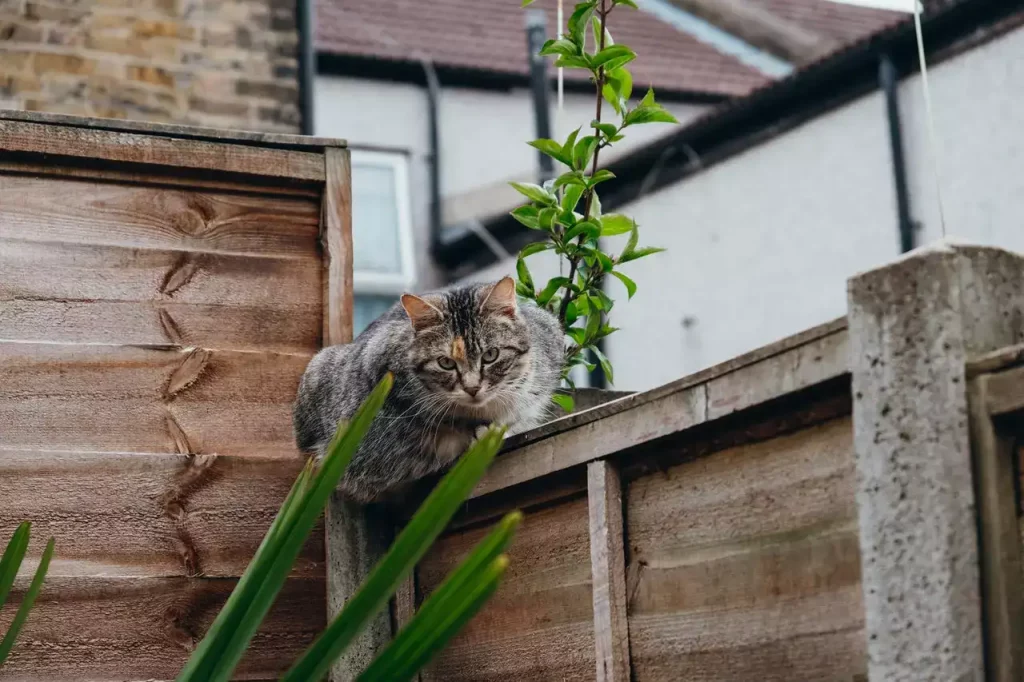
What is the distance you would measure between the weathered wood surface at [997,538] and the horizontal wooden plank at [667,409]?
0.59 feet

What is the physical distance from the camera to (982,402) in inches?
53.4

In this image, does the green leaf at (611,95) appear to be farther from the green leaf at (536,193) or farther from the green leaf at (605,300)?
the green leaf at (605,300)

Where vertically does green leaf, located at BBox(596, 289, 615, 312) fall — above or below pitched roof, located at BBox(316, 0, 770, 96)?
below

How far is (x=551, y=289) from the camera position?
8.99ft

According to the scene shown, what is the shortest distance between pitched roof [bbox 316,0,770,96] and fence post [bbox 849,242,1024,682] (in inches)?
408

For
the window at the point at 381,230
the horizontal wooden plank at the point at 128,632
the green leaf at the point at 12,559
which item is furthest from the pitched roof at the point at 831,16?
the green leaf at the point at 12,559

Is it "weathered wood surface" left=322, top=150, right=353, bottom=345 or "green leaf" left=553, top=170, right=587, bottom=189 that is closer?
"green leaf" left=553, top=170, right=587, bottom=189

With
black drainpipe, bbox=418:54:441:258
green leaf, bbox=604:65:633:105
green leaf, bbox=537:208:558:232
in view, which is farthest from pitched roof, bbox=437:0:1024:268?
green leaf, bbox=537:208:558:232

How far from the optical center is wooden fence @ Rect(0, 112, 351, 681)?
2.31 meters

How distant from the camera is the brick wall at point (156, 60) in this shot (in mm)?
7301

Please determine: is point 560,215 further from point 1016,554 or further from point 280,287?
point 1016,554

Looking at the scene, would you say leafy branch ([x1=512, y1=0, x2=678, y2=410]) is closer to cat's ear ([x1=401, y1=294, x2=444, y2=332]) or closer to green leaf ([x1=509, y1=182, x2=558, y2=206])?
green leaf ([x1=509, y1=182, x2=558, y2=206])

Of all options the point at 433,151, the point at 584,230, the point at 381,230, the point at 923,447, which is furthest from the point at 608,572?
the point at 433,151

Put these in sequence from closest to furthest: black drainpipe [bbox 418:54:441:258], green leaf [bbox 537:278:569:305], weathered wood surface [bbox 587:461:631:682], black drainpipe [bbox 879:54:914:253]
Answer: weathered wood surface [bbox 587:461:631:682]
green leaf [bbox 537:278:569:305]
black drainpipe [bbox 879:54:914:253]
black drainpipe [bbox 418:54:441:258]
